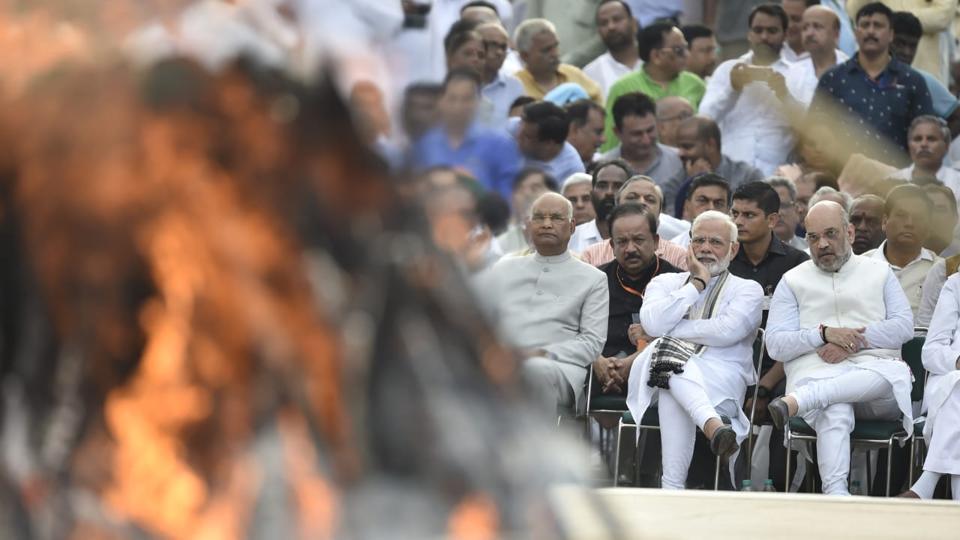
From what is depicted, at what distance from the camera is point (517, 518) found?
2.83 m

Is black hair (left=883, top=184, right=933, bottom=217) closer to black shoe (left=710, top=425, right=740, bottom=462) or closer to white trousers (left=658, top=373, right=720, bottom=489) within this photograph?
white trousers (left=658, top=373, right=720, bottom=489)

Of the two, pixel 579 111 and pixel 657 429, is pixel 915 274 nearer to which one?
pixel 657 429

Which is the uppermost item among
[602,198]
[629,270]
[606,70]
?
[606,70]

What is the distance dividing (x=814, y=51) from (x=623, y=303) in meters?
3.09

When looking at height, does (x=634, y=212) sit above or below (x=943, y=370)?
above

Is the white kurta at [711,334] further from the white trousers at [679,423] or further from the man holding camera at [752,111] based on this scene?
the man holding camera at [752,111]

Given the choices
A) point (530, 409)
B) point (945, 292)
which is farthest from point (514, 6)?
point (530, 409)

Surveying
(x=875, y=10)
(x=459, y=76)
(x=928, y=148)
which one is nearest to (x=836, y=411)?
(x=928, y=148)

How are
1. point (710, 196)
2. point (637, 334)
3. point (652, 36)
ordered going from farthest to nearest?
point (652, 36) → point (710, 196) → point (637, 334)

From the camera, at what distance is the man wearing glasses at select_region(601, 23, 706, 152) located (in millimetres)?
10312

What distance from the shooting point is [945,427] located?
716 centimetres

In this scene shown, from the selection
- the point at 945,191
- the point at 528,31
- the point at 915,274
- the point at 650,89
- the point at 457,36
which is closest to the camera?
the point at 457,36

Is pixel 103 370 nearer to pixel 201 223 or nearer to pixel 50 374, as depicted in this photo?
pixel 50 374

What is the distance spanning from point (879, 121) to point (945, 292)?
244 cm
